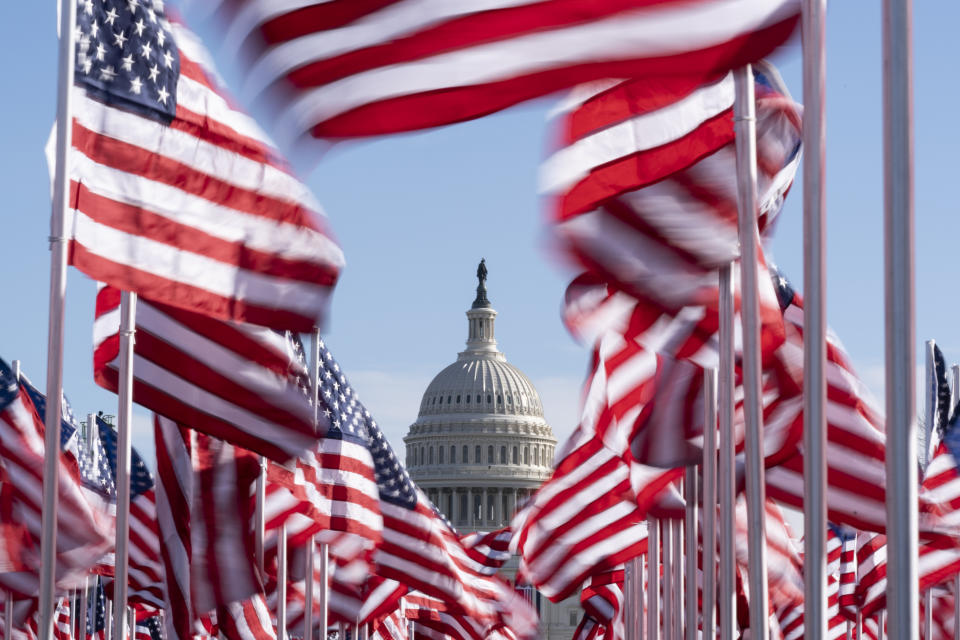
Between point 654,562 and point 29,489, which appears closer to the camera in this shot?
point 29,489

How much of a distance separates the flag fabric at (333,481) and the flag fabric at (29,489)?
282 centimetres

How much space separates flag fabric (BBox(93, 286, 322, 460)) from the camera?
14297 mm

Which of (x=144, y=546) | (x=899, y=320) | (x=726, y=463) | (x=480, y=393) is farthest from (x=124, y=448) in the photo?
(x=480, y=393)

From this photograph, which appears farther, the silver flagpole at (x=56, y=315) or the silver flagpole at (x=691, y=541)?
the silver flagpole at (x=691, y=541)

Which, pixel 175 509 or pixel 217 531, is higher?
pixel 175 509

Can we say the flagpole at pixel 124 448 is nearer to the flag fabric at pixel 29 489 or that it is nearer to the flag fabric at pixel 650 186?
the flag fabric at pixel 650 186

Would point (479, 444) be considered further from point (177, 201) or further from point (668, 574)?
point (177, 201)

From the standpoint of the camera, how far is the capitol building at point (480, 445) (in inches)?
6900

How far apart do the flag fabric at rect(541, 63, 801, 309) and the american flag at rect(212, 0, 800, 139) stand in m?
2.07

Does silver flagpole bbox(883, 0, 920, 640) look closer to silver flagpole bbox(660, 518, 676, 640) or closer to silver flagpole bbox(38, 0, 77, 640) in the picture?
silver flagpole bbox(38, 0, 77, 640)

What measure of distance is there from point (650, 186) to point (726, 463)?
2.70 meters

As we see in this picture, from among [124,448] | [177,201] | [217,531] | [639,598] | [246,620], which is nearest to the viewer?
[177,201]

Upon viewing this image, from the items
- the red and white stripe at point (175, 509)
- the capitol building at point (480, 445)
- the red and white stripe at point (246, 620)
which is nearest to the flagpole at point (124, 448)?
the red and white stripe at point (175, 509)

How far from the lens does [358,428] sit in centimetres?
2480
